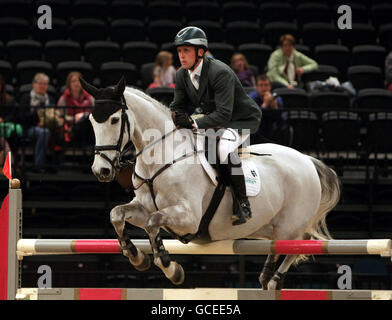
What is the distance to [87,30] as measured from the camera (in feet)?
41.8

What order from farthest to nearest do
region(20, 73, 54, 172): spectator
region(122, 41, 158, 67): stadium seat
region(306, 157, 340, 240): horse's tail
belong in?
region(122, 41, 158, 67): stadium seat → region(20, 73, 54, 172): spectator → region(306, 157, 340, 240): horse's tail

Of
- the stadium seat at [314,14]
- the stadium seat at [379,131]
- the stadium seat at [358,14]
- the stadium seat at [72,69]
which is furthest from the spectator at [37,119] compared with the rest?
the stadium seat at [358,14]

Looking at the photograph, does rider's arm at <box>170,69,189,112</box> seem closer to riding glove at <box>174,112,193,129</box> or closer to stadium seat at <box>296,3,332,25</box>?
riding glove at <box>174,112,193,129</box>

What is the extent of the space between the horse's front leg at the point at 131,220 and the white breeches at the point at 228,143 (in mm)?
671

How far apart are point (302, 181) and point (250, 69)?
4.91 m

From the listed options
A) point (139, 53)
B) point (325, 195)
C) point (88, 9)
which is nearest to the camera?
point (325, 195)

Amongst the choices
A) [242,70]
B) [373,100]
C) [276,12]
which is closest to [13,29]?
[242,70]

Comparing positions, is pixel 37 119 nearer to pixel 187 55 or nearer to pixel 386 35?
pixel 187 55

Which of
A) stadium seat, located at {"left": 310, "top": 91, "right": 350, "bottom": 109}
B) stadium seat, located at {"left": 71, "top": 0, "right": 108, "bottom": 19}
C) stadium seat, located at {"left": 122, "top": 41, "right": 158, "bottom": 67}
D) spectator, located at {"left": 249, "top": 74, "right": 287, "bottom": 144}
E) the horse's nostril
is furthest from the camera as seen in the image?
stadium seat, located at {"left": 71, "top": 0, "right": 108, "bottom": 19}

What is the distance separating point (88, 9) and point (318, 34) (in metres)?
3.66

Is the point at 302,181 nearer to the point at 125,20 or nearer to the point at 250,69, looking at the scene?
the point at 250,69

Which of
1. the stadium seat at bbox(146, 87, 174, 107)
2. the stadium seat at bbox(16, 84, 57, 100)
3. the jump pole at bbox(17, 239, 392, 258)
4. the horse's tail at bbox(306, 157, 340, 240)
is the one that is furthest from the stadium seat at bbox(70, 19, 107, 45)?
the jump pole at bbox(17, 239, 392, 258)

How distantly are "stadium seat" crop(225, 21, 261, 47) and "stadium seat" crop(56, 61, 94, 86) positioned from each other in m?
2.59

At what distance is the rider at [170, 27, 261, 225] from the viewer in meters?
5.75
